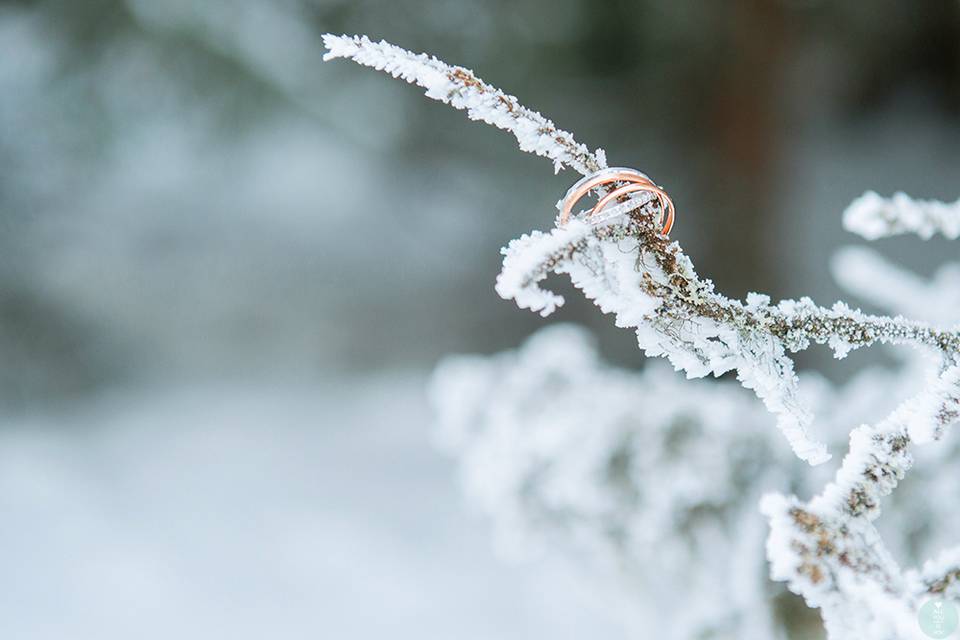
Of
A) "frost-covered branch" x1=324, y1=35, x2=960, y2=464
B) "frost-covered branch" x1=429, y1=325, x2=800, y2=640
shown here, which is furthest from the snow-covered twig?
"frost-covered branch" x1=429, y1=325, x2=800, y2=640

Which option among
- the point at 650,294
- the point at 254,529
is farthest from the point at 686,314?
the point at 254,529

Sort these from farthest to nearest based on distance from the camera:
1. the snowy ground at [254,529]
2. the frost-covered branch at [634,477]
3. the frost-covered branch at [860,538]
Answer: the snowy ground at [254,529], the frost-covered branch at [634,477], the frost-covered branch at [860,538]

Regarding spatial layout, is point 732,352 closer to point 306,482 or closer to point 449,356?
point 306,482

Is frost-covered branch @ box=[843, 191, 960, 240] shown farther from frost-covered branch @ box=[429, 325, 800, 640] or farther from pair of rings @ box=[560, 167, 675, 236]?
frost-covered branch @ box=[429, 325, 800, 640]

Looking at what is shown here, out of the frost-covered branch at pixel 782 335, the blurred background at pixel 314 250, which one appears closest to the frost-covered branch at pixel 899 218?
the frost-covered branch at pixel 782 335

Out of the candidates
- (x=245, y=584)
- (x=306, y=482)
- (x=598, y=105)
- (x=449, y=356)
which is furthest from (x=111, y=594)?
(x=598, y=105)

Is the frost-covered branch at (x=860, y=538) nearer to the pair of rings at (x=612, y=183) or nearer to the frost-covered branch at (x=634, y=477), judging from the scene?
the pair of rings at (x=612, y=183)

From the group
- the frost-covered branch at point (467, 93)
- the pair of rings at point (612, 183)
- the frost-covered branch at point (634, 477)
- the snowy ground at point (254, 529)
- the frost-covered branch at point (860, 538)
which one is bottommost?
the frost-covered branch at point (860, 538)
